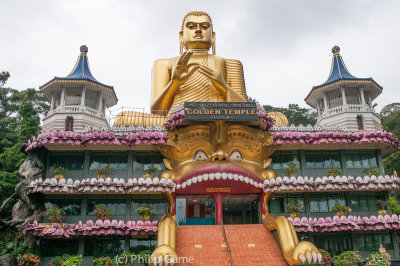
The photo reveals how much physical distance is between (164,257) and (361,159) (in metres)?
13.9

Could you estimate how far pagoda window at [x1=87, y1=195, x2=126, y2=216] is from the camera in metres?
18.7

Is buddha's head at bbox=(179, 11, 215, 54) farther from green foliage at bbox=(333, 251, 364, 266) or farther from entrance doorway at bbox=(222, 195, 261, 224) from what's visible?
green foliage at bbox=(333, 251, 364, 266)

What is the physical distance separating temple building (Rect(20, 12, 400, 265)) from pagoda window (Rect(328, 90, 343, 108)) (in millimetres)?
11155

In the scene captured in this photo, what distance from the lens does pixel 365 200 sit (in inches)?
782

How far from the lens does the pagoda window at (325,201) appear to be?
1944 cm

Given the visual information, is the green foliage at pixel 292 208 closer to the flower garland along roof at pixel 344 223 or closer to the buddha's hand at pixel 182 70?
the flower garland along roof at pixel 344 223

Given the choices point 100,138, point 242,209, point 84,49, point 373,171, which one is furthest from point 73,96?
point 373,171

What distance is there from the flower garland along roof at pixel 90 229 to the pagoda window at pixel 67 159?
379 centimetres

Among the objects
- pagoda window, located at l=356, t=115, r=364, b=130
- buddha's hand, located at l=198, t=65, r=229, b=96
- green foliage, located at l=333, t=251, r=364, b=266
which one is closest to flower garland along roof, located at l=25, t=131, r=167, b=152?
buddha's hand, located at l=198, t=65, r=229, b=96

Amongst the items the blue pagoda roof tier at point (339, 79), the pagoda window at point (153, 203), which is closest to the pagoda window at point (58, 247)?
the pagoda window at point (153, 203)

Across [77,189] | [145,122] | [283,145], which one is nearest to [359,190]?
[283,145]

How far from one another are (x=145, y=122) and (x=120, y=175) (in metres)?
3.62

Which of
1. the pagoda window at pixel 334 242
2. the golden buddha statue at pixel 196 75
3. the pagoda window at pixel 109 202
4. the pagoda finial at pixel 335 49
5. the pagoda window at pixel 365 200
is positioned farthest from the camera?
the pagoda finial at pixel 335 49

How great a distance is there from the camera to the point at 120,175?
19.3 metres
